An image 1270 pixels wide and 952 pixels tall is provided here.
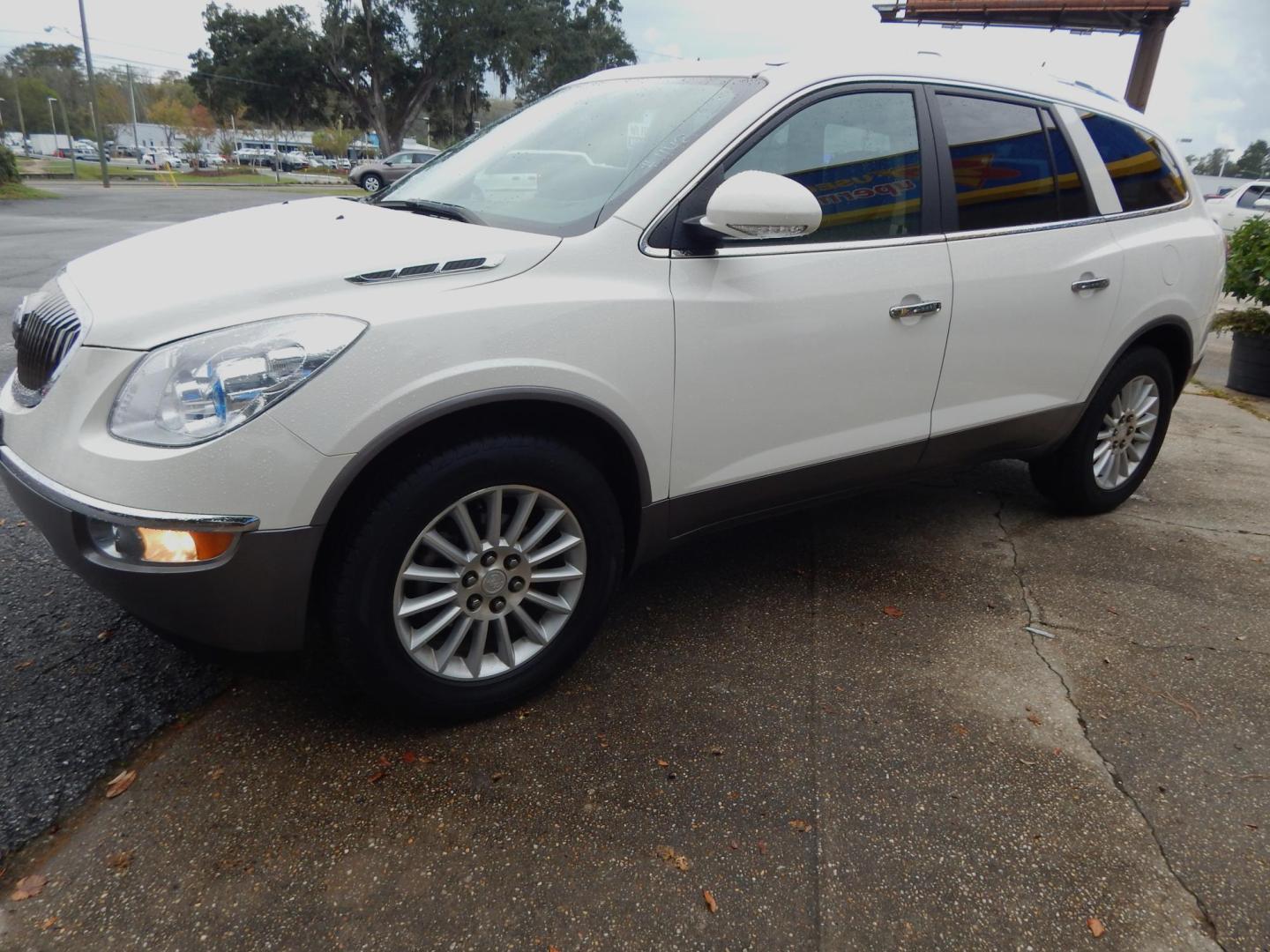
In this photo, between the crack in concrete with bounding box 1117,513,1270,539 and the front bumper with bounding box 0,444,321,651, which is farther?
the crack in concrete with bounding box 1117,513,1270,539

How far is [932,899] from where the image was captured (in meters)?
1.99

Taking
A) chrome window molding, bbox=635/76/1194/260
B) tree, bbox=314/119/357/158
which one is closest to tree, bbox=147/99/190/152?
tree, bbox=314/119/357/158

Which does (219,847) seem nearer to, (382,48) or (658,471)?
(658,471)

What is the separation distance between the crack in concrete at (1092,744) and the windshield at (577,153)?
2.02 metres

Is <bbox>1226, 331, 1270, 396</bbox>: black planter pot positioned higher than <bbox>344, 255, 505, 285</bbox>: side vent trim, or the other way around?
<bbox>344, 255, 505, 285</bbox>: side vent trim

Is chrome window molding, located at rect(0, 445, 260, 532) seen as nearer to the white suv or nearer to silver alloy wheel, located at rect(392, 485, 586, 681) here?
the white suv

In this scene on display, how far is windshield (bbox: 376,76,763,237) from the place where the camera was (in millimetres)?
2605

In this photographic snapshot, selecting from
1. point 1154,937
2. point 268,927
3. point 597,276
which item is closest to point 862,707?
point 1154,937

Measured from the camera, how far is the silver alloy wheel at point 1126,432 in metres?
4.08

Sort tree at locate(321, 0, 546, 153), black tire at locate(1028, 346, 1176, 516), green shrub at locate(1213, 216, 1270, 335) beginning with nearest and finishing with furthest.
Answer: black tire at locate(1028, 346, 1176, 516) → green shrub at locate(1213, 216, 1270, 335) → tree at locate(321, 0, 546, 153)

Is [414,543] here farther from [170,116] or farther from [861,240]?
[170,116]

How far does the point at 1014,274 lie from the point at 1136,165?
43.6 inches

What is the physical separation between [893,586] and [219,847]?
96.2 inches

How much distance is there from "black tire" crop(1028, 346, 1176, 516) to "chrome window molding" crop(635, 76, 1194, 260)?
25.9 inches
